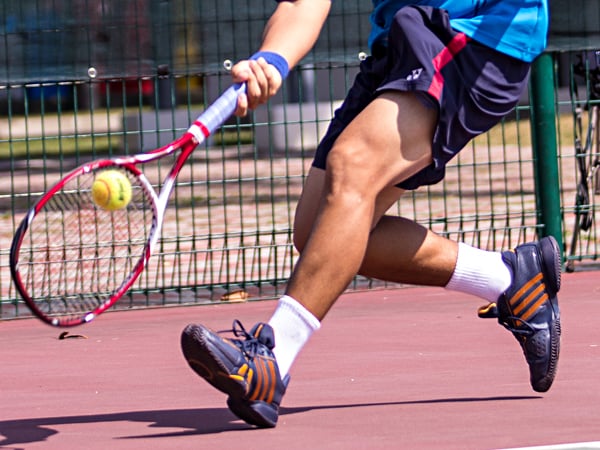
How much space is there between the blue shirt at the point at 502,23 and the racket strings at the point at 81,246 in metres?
1.12

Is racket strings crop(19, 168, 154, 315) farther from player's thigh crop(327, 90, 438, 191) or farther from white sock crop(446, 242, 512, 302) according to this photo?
white sock crop(446, 242, 512, 302)

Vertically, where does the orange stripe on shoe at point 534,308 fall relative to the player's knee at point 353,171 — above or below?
below

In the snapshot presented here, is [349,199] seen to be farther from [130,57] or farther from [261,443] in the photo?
[130,57]

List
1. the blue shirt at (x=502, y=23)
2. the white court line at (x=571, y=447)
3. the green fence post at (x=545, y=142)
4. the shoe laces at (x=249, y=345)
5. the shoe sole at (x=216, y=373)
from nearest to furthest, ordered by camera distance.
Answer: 1. the white court line at (x=571, y=447)
2. the shoe sole at (x=216, y=373)
3. the shoe laces at (x=249, y=345)
4. the blue shirt at (x=502, y=23)
5. the green fence post at (x=545, y=142)

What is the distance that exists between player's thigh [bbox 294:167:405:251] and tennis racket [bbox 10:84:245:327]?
510mm

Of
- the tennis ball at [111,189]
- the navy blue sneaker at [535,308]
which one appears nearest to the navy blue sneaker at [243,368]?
the tennis ball at [111,189]

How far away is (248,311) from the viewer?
830cm

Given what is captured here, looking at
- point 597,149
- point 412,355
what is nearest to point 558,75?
point 597,149

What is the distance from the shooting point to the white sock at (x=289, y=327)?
465cm

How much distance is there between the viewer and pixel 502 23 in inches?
192

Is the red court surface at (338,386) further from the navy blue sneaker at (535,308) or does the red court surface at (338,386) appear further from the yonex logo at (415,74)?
the yonex logo at (415,74)

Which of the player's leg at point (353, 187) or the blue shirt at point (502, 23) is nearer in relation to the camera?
the player's leg at point (353, 187)

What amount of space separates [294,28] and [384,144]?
0.49 m

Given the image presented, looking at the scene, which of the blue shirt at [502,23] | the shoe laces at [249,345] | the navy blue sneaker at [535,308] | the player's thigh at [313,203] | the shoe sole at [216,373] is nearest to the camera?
the shoe sole at [216,373]
